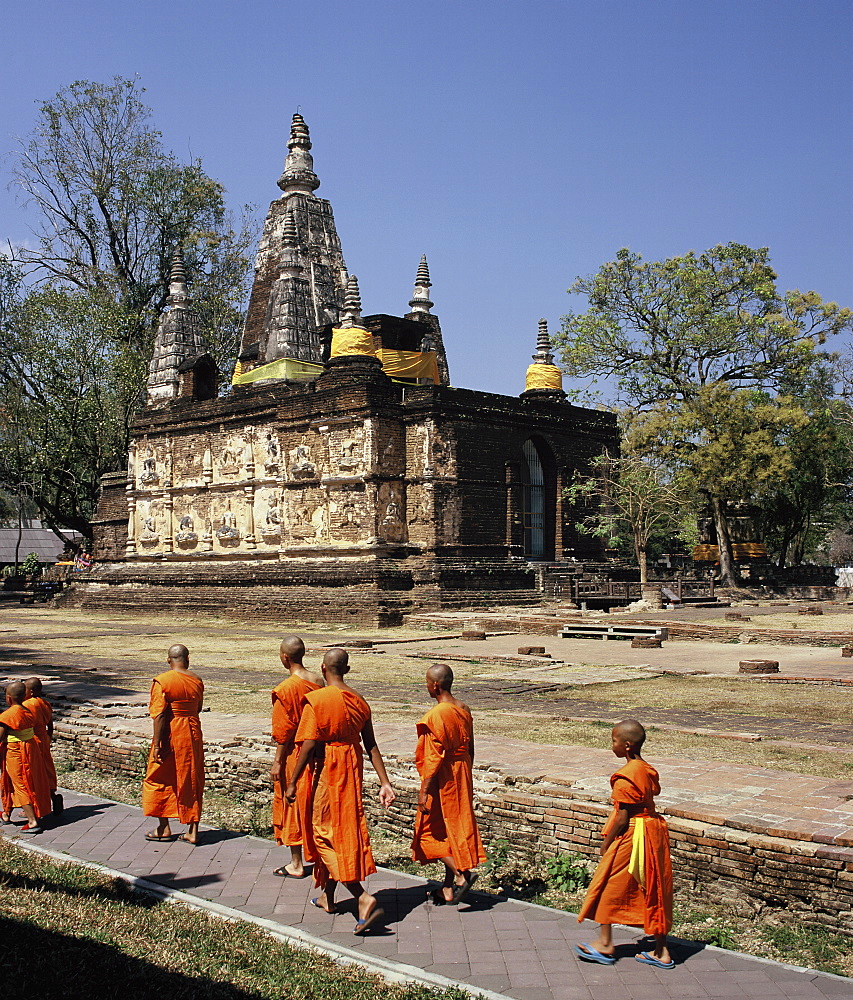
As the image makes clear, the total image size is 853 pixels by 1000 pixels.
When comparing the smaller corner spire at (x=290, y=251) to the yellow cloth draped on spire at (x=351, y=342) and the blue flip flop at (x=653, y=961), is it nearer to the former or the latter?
the yellow cloth draped on spire at (x=351, y=342)

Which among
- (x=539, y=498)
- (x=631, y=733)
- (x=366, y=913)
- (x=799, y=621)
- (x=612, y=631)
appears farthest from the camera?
(x=539, y=498)

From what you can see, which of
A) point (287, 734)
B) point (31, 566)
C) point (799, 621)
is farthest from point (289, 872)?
point (31, 566)

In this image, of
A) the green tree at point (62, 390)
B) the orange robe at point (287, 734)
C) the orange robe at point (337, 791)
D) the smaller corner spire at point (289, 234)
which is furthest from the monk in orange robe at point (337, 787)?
the green tree at point (62, 390)

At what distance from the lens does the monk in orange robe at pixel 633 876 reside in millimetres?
4418

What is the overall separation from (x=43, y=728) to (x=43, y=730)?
2 centimetres

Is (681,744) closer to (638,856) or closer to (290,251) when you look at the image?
(638,856)

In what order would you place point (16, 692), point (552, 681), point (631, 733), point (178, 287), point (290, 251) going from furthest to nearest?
point (178, 287) → point (290, 251) → point (552, 681) → point (16, 692) → point (631, 733)

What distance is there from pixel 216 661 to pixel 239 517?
1194cm

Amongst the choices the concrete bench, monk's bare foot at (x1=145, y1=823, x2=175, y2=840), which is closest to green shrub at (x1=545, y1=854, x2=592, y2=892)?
monk's bare foot at (x1=145, y1=823, x2=175, y2=840)

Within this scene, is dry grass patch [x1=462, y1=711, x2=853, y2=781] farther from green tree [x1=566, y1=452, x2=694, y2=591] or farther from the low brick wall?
green tree [x1=566, y1=452, x2=694, y2=591]

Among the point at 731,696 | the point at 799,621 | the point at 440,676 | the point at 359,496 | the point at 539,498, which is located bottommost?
the point at 731,696

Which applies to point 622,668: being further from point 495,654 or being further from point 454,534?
point 454,534

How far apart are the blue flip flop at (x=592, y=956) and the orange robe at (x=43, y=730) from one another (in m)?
4.06

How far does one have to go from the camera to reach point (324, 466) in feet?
80.7
